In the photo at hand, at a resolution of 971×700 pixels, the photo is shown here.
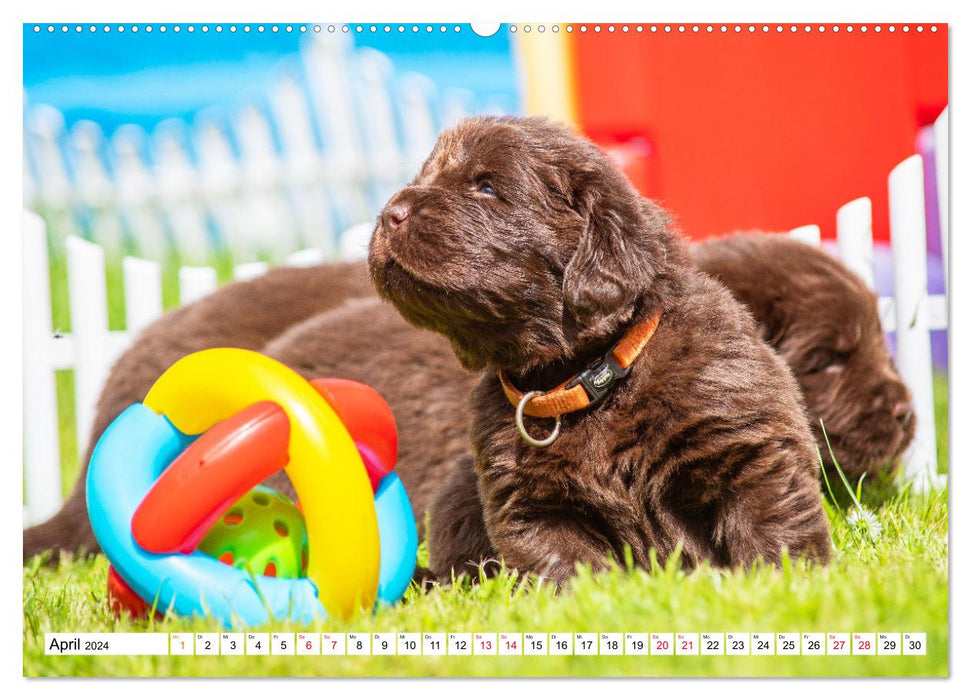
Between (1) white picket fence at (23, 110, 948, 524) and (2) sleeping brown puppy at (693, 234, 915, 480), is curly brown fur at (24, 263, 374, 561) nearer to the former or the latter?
(1) white picket fence at (23, 110, 948, 524)

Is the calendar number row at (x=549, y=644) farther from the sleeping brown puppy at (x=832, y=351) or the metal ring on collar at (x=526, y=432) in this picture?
the sleeping brown puppy at (x=832, y=351)

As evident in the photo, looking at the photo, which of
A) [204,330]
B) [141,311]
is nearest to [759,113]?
[204,330]

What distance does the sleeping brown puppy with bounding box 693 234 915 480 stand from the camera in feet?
12.1

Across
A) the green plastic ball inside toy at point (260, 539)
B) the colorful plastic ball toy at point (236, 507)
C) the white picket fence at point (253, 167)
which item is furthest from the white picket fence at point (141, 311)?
the green plastic ball inside toy at point (260, 539)

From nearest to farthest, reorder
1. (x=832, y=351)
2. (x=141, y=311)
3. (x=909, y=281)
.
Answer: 1. (x=832, y=351)
2. (x=909, y=281)
3. (x=141, y=311)

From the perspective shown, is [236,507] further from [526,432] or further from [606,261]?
[606,261]

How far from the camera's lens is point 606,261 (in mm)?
2748

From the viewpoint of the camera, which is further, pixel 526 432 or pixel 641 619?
pixel 526 432

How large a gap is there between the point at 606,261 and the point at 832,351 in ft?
4.42

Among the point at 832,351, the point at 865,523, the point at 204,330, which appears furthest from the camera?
the point at 204,330

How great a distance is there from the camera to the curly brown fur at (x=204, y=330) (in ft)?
13.7

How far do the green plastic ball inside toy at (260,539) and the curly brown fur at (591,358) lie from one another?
1.78 ft

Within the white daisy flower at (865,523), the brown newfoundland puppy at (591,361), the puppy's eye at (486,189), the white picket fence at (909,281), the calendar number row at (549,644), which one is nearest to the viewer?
the calendar number row at (549,644)

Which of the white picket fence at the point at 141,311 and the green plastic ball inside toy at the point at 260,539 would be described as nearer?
the green plastic ball inside toy at the point at 260,539
